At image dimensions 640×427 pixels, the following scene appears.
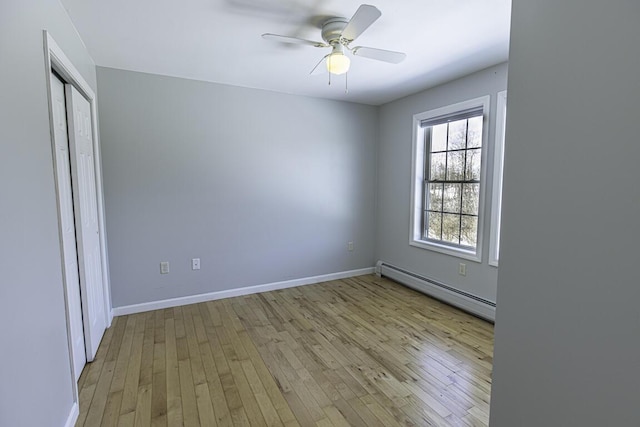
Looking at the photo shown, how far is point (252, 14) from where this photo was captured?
6.78 ft

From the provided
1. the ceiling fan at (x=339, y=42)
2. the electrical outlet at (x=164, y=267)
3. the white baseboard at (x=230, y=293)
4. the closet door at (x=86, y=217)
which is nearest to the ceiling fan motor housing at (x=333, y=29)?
the ceiling fan at (x=339, y=42)

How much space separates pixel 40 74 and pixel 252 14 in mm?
1259

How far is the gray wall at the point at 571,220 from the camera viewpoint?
0.79 metres

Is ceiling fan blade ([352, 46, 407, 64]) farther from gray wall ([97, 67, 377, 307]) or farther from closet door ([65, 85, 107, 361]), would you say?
closet door ([65, 85, 107, 361])

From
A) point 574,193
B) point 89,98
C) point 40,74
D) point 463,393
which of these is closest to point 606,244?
point 574,193

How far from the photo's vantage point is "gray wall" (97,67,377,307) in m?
3.12

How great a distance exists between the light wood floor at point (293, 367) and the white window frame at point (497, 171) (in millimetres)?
789

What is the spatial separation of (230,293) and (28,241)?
2.50 m

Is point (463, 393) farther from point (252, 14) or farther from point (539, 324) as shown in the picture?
point (252, 14)

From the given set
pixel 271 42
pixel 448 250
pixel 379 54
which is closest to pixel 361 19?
pixel 379 54

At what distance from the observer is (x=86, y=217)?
7.89 ft

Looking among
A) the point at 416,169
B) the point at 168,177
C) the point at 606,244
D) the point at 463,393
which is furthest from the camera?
the point at 416,169

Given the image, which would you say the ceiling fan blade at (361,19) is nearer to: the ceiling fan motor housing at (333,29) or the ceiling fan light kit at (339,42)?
the ceiling fan light kit at (339,42)

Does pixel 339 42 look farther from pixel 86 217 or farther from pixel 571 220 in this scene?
pixel 86 217
